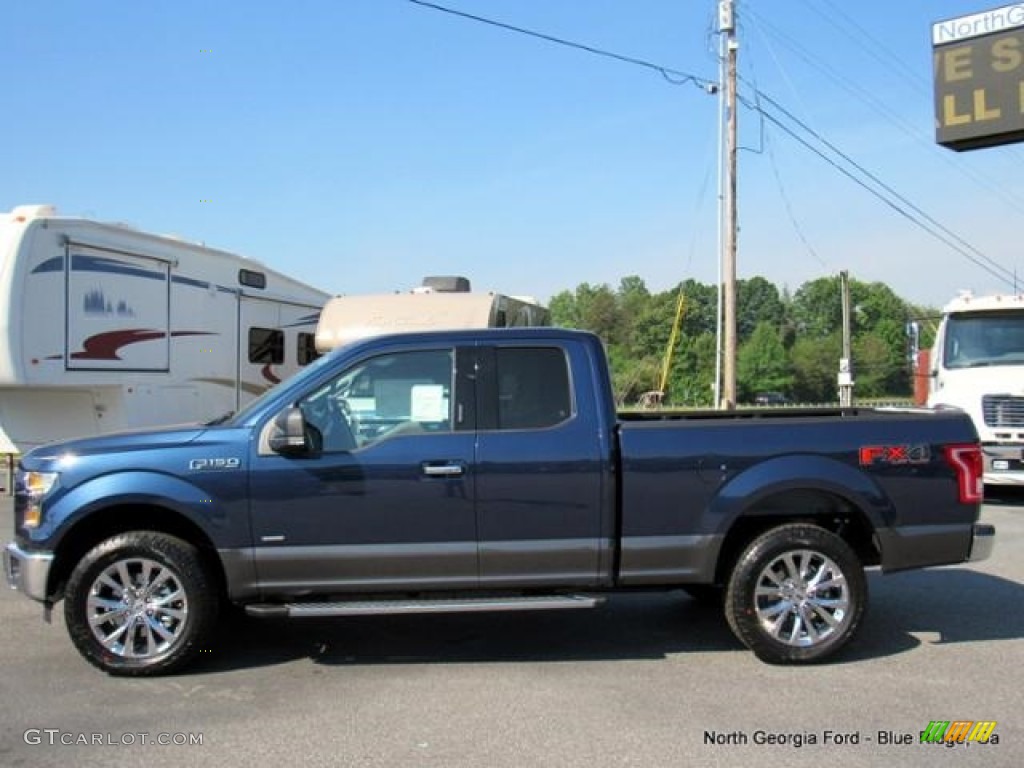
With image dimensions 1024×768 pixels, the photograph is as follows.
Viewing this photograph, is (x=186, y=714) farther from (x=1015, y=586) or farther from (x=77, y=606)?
(x=1015, y=586)

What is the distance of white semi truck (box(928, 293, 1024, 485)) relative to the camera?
12.0 metres

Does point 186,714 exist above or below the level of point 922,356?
below

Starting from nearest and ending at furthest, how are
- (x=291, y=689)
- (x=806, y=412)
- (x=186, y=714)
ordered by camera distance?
(x=186, y=714) < (x=291, y=689) < (x=806, y=412)

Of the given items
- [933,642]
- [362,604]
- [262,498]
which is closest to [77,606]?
[262,498]

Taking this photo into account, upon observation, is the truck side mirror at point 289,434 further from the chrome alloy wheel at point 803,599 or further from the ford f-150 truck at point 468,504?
the chrome alloy wheel at point 803,599

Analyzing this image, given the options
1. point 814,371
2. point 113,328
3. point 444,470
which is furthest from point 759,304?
point 444,470

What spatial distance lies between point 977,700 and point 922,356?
1011cm

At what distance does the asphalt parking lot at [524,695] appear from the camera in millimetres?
4199

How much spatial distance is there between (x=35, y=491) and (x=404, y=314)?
659 centimetres

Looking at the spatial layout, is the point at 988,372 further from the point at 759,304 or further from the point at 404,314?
the point at 759,304

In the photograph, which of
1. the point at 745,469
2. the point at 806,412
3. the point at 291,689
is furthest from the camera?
the point at 806,412

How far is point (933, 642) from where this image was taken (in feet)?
19.4

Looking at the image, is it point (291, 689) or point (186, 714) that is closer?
point (186, 714)

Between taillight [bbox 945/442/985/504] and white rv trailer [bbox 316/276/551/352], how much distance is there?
255 inches
